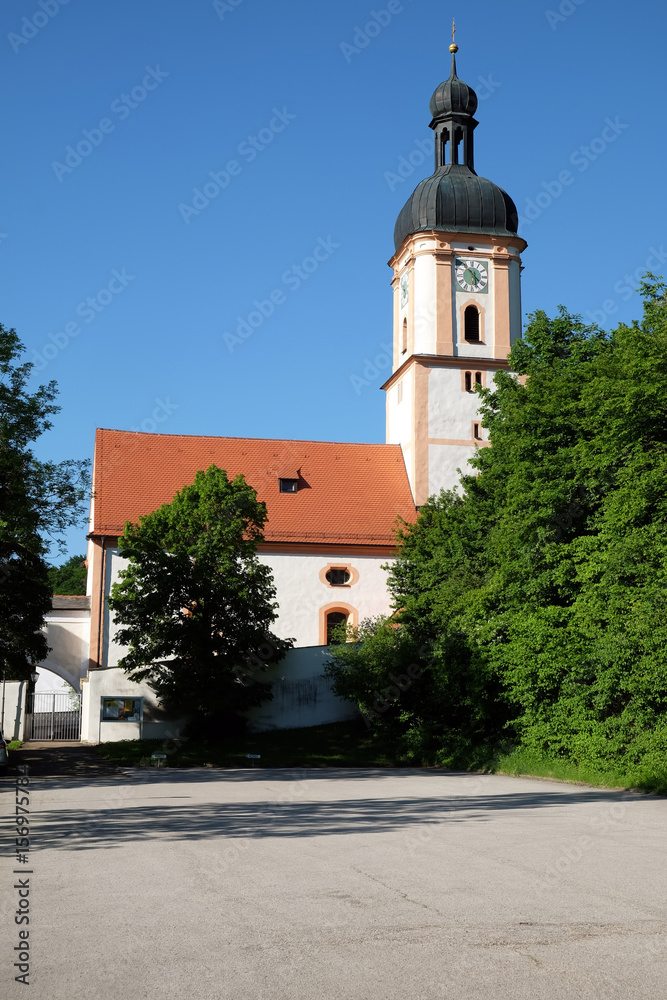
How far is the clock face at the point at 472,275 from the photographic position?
41.3 metres

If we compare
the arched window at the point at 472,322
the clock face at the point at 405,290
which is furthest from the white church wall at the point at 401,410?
the clock face at the point at 405,290

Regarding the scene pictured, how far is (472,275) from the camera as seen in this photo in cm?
4144

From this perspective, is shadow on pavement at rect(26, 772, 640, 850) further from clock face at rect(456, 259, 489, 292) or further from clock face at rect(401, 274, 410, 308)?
clock face at rect(401, 274, 410, 308)

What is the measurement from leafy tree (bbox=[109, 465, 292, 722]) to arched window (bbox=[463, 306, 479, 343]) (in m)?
15.2

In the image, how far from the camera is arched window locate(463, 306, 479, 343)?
41469mm

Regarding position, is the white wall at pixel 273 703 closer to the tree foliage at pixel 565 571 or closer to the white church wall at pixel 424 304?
the tree foliage at pixel 565 571

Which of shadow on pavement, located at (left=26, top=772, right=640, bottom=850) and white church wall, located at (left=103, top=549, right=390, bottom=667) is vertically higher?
white church wall, located at (left=103, top=549, right=390, bottom=667)

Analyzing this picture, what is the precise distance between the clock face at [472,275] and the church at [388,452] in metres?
0.04

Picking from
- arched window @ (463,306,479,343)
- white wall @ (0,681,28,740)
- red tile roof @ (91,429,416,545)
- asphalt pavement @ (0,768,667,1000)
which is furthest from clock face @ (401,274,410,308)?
asphalt pavement @ (0,768,667,1000)

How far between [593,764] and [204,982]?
16279 millimetres

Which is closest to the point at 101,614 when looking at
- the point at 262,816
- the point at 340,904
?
the point at 262,816

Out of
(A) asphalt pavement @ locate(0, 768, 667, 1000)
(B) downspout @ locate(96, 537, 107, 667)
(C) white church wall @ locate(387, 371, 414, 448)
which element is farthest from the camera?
(C) white church wall @ locate(387, 371, 414, 448)

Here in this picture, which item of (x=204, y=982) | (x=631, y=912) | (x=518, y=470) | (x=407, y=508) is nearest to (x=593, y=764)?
(x=518, y=470)

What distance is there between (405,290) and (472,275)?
10.0 ft
